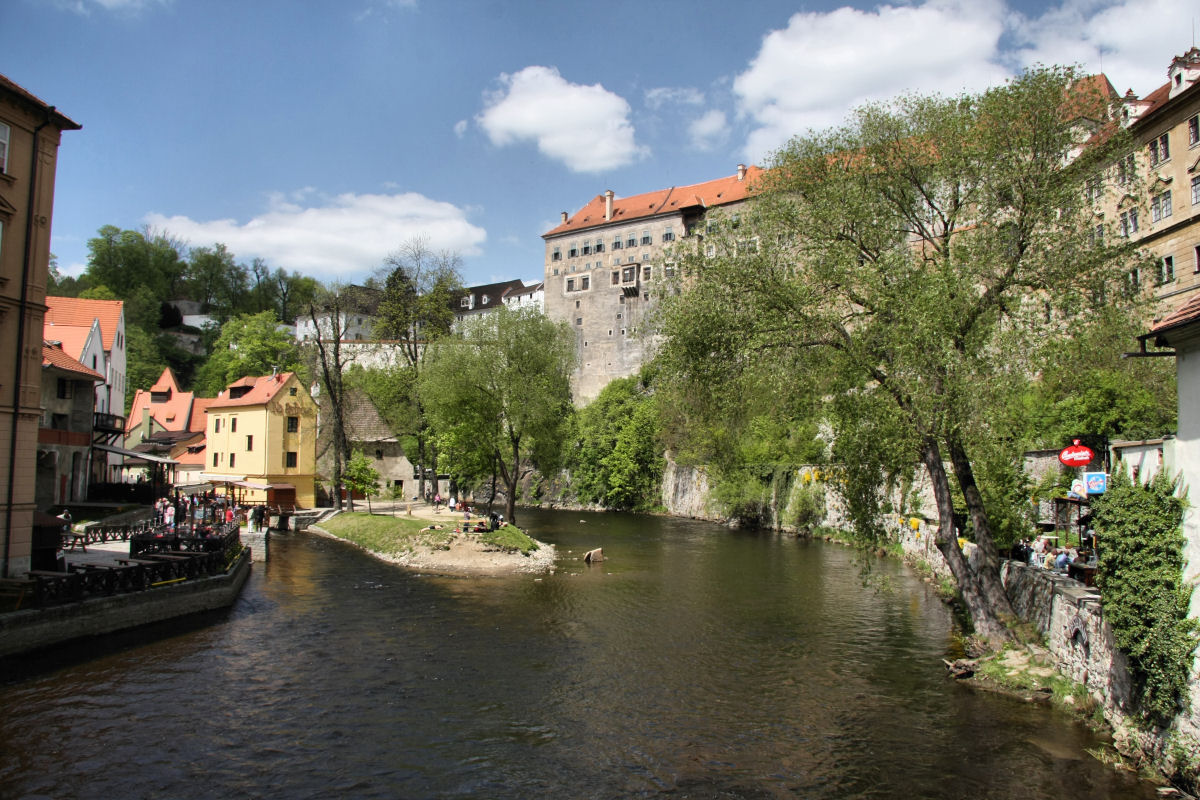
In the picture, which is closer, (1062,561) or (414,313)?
(1062,561)

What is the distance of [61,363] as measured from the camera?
1315 inches

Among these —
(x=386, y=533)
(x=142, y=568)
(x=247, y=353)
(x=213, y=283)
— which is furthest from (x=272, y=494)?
(x=213, y=283)

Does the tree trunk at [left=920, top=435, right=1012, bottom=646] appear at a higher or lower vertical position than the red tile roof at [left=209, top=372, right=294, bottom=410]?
lower

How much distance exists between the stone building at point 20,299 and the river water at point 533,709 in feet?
13.3

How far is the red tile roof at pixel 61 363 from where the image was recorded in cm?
3244

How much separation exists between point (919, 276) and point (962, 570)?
24.0 ft

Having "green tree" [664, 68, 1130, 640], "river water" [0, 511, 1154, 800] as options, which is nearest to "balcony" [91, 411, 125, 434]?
"river water" [0, 511, 1154, 800]

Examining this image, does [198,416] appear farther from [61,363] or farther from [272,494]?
[61,363]

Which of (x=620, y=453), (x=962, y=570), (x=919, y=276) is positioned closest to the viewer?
(x=919, y=276)

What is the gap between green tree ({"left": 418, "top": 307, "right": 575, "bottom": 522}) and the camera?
40.2 meters

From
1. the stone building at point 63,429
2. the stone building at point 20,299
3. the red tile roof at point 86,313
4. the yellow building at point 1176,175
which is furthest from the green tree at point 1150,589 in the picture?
the red tile roof at point 86,313

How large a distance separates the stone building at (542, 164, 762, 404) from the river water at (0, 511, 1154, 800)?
66.4 meters

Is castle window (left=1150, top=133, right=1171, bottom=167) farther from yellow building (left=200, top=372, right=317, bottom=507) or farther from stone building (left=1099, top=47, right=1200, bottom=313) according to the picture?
yellow building (left=200, top=372, right=317, bottom=507)

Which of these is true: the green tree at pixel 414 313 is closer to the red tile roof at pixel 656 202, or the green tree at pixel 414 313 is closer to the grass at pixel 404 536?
the grass at pixel 404 536
